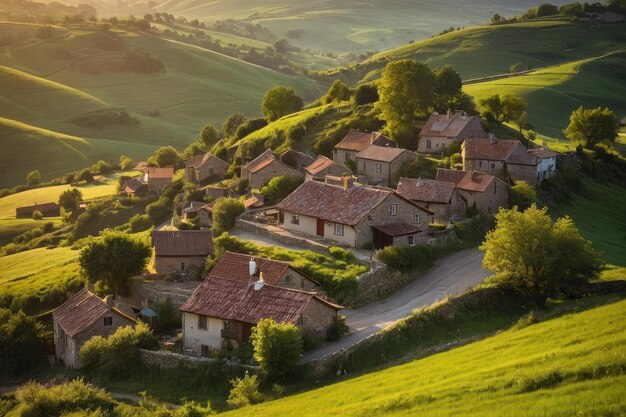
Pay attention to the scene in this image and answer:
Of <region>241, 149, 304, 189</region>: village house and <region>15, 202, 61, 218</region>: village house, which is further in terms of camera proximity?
<region>15, 202, 61, 218</region>: village house

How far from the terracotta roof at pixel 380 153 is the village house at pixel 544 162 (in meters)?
12.5

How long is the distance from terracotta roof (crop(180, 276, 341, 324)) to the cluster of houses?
70 millimetres

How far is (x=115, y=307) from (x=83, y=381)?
8.68 meters

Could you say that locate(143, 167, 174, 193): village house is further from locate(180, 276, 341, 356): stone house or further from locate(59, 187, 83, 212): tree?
locate(180, 276, 341, 356): stone house

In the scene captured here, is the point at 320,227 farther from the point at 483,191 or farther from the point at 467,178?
the point at 467,178

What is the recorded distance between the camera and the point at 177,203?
299 ft

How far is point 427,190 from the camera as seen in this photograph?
67.5 m

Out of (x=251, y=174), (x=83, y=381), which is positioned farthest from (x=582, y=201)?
(x=83, y=381)

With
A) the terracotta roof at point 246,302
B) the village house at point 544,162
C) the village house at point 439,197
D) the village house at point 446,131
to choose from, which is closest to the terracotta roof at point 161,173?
the village house at point 446,131

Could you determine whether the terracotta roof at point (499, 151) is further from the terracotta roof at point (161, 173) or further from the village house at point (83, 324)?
the terracotta roof at point (161, 173)

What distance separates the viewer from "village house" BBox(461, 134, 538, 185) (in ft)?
246

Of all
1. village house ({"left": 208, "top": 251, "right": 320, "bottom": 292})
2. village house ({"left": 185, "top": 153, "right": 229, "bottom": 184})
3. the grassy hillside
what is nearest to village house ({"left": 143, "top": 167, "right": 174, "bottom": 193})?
village house ({"left": 185, "top": 153, "right": 229, "bottom": 184})

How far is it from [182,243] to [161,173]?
49007 millimetres

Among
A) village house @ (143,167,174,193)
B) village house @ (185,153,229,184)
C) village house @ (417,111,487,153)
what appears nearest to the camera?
village house @ (417,111,487,153)
